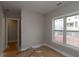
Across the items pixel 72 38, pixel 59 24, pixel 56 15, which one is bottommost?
pixel 72 38

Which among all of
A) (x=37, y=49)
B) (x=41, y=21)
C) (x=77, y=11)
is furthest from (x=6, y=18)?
(x=77, y=11)

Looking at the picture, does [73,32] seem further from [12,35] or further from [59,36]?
[12,35]

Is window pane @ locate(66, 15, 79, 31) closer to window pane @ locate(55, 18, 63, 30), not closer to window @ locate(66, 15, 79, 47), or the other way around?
window @ locate(66, 15, 79, 47)

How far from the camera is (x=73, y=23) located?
1729 mm

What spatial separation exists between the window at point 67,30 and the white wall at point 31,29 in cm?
36

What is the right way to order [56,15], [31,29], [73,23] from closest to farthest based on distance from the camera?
[73,23] < [56,15] < [31,29]

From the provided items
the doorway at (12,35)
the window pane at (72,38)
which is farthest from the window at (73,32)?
the doorway at (12,35)

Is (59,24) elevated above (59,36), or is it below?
above

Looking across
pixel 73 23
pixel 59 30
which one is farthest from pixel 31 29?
pixel 73 23

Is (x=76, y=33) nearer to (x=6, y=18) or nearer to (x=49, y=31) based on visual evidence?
(x=49, y=31)

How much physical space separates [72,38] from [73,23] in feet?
1.05

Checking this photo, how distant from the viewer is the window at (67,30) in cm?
174

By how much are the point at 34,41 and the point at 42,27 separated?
361 mm

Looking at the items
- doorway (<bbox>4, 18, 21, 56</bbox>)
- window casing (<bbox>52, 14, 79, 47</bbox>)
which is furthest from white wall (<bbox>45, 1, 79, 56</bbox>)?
doorway (<bbox>4, 18, 21, 56</bbox>)
